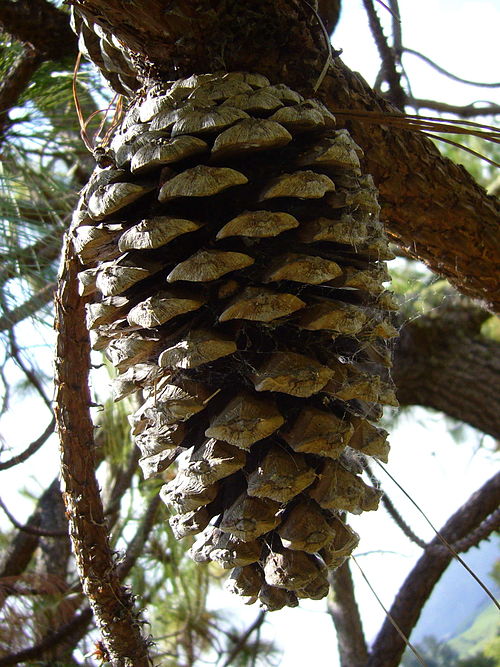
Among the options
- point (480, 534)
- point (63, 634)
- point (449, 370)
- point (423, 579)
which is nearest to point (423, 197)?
point (480, 534)

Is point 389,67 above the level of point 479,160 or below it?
below

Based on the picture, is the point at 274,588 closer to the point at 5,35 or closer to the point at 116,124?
the point at 116,124

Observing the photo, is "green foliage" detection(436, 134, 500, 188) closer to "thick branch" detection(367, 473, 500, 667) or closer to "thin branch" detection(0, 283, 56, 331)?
"thick branch" detection(367, 473, 500, 667)

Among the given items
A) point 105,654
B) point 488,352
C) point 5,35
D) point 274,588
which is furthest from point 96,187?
point 488,352

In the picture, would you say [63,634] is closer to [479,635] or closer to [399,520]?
[399,520]

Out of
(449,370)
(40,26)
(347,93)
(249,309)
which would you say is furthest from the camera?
(449,370)
